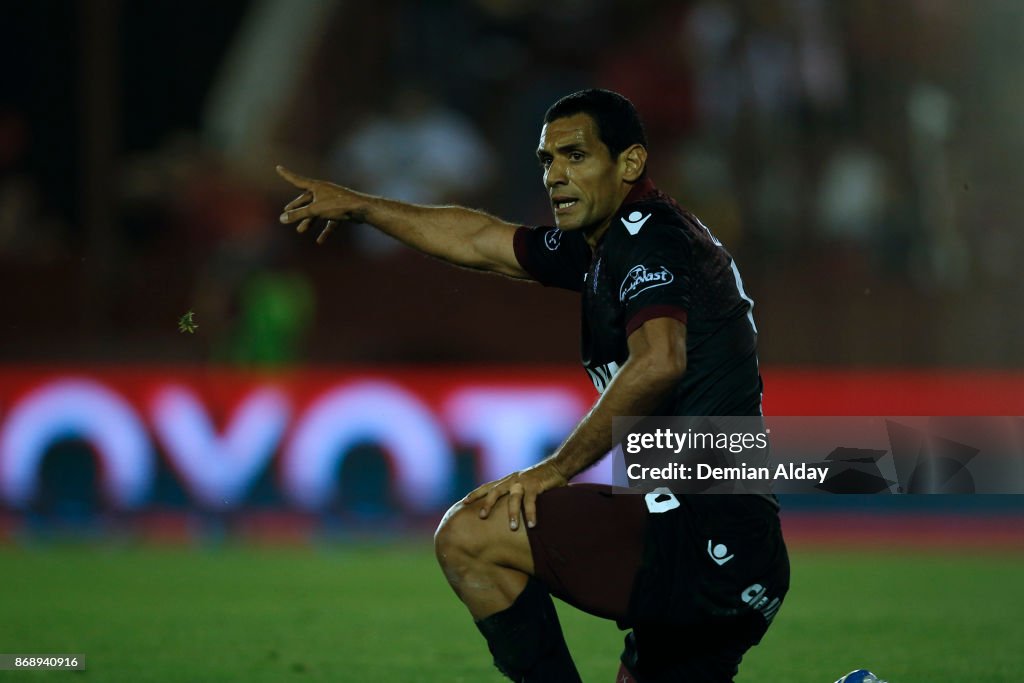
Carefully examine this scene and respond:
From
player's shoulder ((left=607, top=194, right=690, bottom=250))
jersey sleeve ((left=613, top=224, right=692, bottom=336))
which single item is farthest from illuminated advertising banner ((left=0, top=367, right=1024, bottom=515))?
jersey sleeve ((left=613, top=224, right=692, bottom=336))

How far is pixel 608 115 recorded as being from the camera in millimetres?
4164

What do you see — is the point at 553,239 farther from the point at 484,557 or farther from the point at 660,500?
the point at 484,557

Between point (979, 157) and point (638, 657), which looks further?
point (979, 157)

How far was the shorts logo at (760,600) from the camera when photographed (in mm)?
4027

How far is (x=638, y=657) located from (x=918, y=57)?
722cm

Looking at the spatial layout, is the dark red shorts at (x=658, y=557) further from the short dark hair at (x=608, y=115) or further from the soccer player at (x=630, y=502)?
the short dark hair at (x=608, y=115)

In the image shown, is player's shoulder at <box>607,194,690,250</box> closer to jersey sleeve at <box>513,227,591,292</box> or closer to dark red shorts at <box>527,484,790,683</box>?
jersey sleeve at <box>513,227,591,292</box>

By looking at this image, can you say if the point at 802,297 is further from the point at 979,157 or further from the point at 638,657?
the point at 638,657

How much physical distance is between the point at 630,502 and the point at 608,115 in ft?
3.56

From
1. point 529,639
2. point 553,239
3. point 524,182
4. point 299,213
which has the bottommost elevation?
point 529,639

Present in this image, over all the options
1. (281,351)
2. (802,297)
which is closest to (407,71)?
(281,351)

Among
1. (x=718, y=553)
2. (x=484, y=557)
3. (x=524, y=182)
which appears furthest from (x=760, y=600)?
(x=524, y=182)

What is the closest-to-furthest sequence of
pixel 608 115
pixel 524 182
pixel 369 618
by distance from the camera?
pixel 608 115
pixel 369 618
pixel 524 182

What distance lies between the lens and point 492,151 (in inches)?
435
